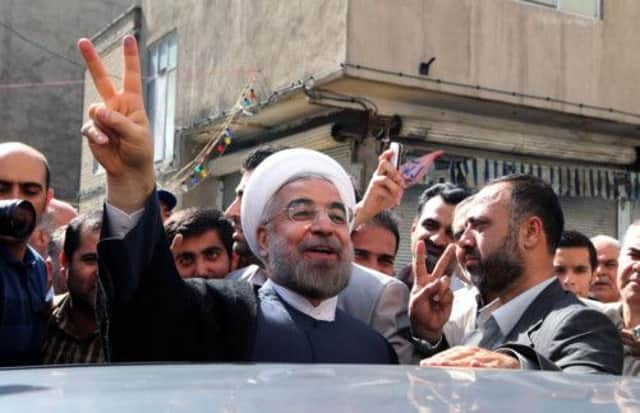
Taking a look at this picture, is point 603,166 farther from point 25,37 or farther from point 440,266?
point 25,37

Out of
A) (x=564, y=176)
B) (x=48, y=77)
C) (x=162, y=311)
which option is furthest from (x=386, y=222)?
(x=48, y=77)

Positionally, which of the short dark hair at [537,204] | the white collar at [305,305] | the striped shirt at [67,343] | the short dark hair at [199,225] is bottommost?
the striped shirt at [67,343]

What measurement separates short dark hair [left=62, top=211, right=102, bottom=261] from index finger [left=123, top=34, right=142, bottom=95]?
41.3 inches

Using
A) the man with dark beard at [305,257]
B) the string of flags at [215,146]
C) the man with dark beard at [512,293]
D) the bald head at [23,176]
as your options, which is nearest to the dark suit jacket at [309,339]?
the man with dark beard at [305,257]

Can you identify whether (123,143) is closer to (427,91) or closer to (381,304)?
(381,304)

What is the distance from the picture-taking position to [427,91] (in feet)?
33.9

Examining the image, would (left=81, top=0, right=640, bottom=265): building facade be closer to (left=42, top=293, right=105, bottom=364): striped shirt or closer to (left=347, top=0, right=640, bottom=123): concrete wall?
(left=347, top=0, right=640, bottom=123): concrete wall

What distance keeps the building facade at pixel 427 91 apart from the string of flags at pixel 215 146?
0.03 meters

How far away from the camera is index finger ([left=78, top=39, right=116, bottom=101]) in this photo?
7.16 feet

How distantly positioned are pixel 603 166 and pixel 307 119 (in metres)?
4.20

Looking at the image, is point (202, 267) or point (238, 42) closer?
point (202, 267)

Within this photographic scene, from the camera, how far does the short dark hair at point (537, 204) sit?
3.17 m

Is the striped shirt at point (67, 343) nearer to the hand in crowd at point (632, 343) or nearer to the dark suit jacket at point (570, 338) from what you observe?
the dark suit jacket at point (570, 338)

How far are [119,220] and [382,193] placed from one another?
158 cm
